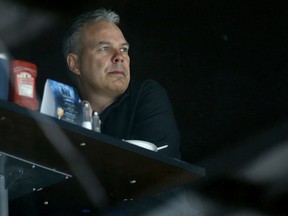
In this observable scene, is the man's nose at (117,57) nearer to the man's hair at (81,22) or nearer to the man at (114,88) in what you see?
the man at (114,88)

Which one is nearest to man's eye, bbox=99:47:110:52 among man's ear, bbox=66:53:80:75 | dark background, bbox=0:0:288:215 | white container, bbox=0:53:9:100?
man's ear, bbox=66:53:80:75

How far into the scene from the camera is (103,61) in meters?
2.44

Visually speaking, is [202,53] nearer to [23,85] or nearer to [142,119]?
[142,119]

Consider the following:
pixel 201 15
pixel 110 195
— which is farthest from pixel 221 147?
pixel 110 195

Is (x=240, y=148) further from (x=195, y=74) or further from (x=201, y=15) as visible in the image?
(x=201, y=15)

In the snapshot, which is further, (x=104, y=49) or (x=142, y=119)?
(x=104, y=49)

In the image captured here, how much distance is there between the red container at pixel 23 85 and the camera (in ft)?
5.85

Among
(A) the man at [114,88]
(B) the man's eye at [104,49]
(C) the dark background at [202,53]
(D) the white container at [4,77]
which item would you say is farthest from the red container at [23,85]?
(C) the dark background at [202,53]

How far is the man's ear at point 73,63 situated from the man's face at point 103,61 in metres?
0.01

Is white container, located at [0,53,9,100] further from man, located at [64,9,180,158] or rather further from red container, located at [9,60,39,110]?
man, located at [64,9,180,158]

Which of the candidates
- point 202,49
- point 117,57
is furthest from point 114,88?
point 202,49

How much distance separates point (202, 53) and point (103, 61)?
0.95 metres

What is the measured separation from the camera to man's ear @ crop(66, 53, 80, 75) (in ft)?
8.46

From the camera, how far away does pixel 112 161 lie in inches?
70.9
